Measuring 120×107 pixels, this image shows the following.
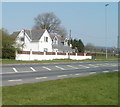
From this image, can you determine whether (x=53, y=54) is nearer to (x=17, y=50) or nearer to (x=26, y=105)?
(x=17, y=50)

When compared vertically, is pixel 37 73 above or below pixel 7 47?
below

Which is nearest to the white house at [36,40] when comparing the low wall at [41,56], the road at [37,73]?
the low wall at [41,56]

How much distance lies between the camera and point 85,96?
6.41m

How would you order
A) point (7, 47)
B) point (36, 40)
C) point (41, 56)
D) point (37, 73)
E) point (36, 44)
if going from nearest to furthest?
point (37, 73), point (7, 47), point (41, 56), point (36, 40), point (36, 44)

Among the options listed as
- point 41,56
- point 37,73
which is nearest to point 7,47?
point 41,56

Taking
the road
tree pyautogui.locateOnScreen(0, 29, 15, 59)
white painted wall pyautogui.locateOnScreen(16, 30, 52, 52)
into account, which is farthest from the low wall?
the road

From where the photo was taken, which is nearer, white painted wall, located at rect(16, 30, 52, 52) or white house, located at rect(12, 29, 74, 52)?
white painted wall, located at rect(16, 30, 52, 52)

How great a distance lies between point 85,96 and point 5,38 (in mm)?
27830

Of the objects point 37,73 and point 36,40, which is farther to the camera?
point 36,40

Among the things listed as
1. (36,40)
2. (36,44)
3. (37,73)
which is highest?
(36,40)

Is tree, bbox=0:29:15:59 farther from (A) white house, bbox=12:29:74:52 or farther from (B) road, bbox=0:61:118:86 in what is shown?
(B) road, bbox=0:61:118:86

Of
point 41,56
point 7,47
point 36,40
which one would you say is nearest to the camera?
point 7,47

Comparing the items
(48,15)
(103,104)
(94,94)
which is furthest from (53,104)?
(48,15)

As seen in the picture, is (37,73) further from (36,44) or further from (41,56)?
(36,44)
